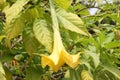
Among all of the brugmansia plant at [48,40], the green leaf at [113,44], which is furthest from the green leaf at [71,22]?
the green leaf at [113,44]

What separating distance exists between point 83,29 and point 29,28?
226mm

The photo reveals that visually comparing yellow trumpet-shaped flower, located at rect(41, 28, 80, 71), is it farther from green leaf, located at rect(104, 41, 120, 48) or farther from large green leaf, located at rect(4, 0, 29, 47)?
green leaf, located at rect(104, 41, 120, 48)

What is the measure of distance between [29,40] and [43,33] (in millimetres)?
106

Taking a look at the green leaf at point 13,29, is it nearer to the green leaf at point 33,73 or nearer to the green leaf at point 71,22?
the green leaf at point 71,22

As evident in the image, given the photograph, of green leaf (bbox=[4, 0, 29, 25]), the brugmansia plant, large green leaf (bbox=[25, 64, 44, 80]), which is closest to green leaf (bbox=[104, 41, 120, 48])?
the brugmansia plant

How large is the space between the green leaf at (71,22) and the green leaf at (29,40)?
0.12m

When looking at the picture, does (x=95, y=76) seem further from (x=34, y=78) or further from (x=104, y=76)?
(x=34, y=78)

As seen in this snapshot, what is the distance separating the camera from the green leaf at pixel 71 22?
0.81 meters

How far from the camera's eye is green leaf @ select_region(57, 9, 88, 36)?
807 mm

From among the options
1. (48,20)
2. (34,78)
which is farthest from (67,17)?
(34,78)

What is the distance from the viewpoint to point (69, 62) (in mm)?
731

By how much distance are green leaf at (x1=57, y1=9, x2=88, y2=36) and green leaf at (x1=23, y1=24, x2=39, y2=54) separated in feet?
0.39

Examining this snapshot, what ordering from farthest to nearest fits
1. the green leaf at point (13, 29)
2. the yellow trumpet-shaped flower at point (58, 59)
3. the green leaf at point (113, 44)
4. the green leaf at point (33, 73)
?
the green leaf at point (113, 44) < the green leaf at point (33, 73) < the green leaf at point (13, 29) < the yellow trumpet-shaped flower at point (58, 59)

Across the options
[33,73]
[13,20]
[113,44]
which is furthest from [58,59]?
[113,44]
